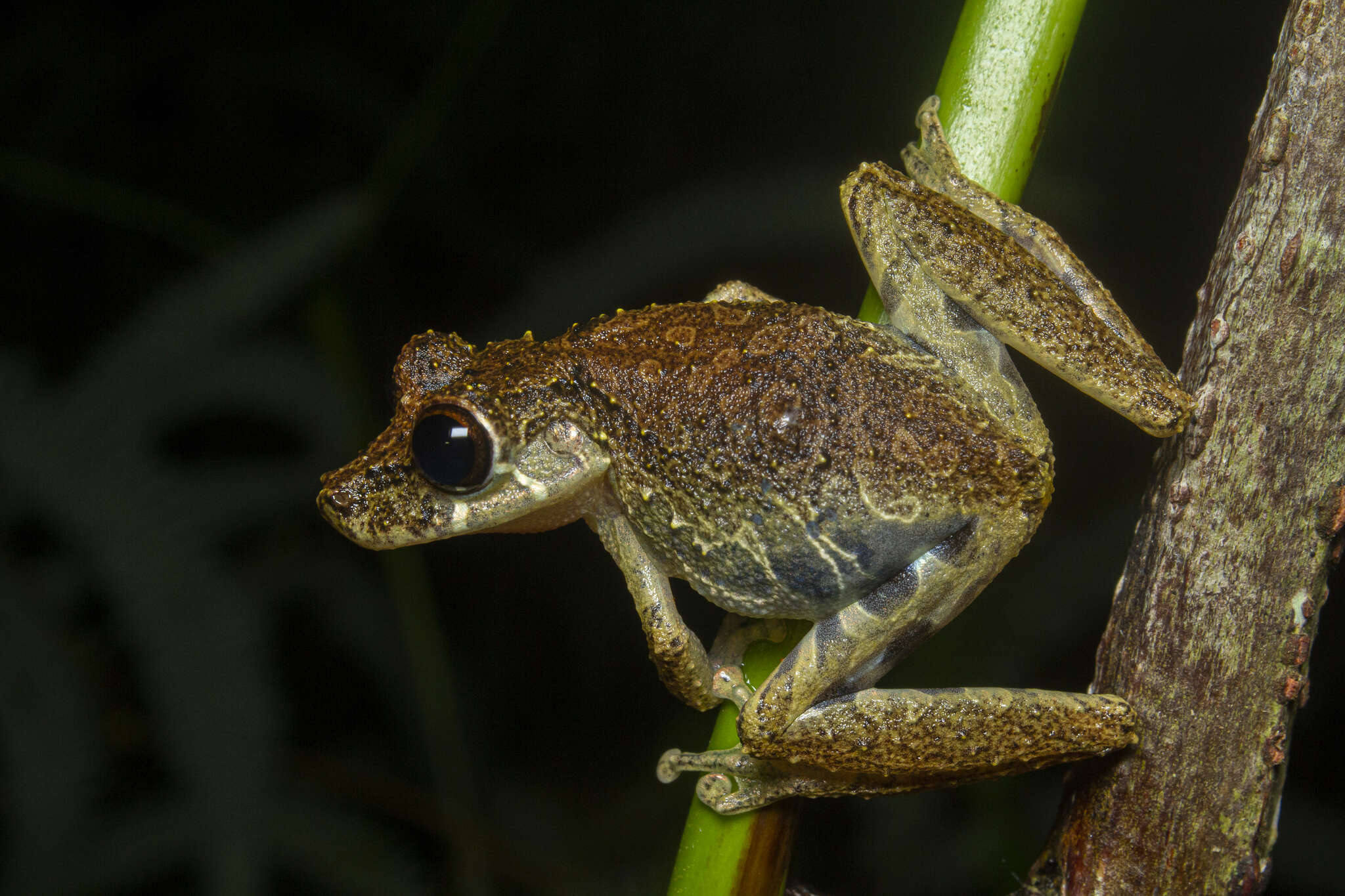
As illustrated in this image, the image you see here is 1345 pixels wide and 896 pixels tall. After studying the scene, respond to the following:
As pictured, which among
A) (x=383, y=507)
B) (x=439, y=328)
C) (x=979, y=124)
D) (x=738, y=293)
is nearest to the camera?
(x=979, y=124)

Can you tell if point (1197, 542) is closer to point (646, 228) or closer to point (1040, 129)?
point (1040, 129)

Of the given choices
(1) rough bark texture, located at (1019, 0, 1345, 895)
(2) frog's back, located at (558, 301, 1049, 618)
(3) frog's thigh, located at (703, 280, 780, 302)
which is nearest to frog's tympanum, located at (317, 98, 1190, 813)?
(2) frog's back, located at (558, 301, 1049, 618)

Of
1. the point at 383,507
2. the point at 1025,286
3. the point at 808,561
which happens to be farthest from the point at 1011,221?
the point at 383,507

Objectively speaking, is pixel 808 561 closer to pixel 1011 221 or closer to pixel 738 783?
pixel 738 783

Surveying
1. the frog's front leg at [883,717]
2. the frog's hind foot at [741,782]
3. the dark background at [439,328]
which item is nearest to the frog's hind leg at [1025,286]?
the frog's front leg at [883,717]

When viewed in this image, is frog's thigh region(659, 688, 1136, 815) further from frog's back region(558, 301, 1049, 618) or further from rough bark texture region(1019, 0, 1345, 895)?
frog's back region(558, 301, 1049, 618)
